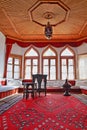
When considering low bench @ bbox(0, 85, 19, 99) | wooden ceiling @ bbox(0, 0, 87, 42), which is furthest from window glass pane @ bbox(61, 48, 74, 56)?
low bench @ bbox(0, 85, 19, 99)

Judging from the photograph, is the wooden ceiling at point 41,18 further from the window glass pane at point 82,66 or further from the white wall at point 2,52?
the window glass pane at point 82,66

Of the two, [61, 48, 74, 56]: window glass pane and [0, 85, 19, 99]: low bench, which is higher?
[61, 48, 74, 56]: window glass pane

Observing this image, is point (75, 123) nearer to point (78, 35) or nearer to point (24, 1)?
point (24, 1)

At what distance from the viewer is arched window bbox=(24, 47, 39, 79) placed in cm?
884

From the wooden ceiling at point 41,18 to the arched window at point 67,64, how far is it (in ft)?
3.30

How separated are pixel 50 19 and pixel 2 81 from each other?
3.86 m

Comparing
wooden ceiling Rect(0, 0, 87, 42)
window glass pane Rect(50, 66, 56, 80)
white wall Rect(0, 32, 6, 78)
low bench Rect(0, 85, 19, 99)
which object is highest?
wooden ceiling Rect(0, 0, 87, 42)

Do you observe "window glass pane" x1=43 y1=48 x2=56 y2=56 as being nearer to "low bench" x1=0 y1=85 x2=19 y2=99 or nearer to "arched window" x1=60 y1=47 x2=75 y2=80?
"arched window" x1=60 y1=47 x2=75 y2=80

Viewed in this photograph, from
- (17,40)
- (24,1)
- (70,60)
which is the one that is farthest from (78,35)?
(24,1)

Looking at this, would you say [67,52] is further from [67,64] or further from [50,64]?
[50,64]

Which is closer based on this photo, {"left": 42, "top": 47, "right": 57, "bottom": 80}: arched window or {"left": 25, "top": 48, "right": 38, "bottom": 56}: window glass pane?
{"left": 42, "top": 47, "right": 57, "bottom": 80}: arched window

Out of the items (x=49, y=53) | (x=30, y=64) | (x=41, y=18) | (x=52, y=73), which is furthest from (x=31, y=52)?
(x=41, y=18)

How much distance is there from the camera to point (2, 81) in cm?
748

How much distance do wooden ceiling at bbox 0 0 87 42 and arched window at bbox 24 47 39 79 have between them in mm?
1126
